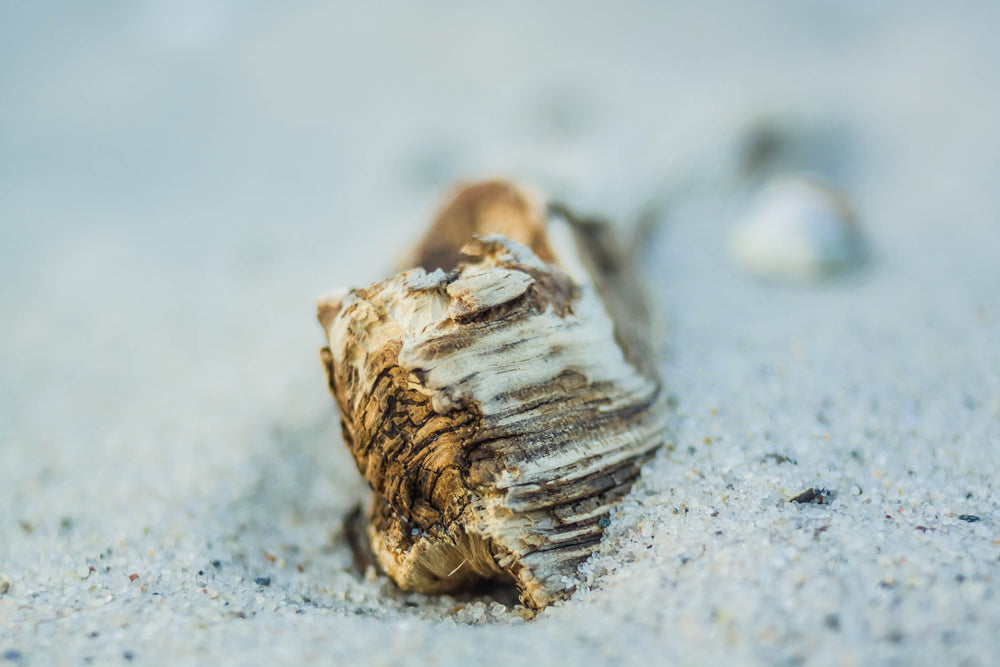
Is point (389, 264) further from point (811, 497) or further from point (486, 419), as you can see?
point (811, 497)

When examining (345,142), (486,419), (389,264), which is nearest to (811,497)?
(486,419)

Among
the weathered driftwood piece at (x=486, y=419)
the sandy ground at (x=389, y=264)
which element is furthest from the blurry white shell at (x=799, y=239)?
the weathered driftwood piece at (x=486, y=419)

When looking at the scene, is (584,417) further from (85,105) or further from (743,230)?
(85,105)

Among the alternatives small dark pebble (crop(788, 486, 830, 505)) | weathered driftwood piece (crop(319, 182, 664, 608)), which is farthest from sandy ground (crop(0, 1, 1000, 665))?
weathered driftwood piece (crop(319, 182, 664, 608))

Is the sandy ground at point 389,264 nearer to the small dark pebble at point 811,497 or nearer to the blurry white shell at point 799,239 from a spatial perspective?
the small dark pebble at point 811,497

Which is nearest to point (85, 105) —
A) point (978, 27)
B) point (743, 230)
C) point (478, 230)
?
point (478, 230)
